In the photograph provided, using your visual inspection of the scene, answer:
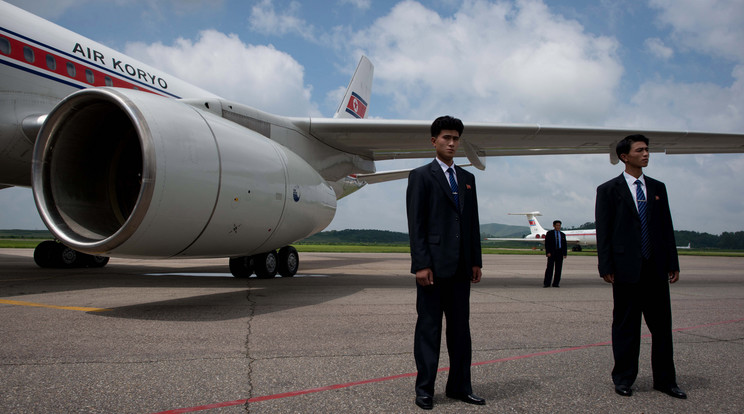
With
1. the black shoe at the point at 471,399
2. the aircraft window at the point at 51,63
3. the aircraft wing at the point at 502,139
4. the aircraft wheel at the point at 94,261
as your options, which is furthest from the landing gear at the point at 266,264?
the black shoe at the point at 471,399

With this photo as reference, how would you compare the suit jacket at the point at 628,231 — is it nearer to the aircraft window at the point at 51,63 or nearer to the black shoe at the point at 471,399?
the black shoe at the point at 471,399

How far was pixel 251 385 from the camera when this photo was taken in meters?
2.78

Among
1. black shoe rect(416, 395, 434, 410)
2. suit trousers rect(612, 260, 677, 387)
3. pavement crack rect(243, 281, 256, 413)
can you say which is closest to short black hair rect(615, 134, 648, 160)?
suit trousers rect(612, 260, 677, 387)

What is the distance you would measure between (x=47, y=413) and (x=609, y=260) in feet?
10.9

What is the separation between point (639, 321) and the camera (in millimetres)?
2975

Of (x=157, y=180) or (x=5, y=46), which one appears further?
(x=5, y=46)

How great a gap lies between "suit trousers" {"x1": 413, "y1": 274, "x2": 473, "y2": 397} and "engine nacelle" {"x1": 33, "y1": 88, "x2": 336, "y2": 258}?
3158mm

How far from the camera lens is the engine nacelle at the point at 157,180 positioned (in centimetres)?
468

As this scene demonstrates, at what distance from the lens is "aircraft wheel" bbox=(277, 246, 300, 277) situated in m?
9.76

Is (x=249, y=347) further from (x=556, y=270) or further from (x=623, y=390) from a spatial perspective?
(x=556, y=270)

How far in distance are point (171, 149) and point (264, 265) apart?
468 centimetres

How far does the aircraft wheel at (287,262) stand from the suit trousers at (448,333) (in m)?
7.29

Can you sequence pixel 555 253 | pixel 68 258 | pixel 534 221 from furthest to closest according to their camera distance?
pixel 534 221 < pixel 68 258 < pixel 555 253

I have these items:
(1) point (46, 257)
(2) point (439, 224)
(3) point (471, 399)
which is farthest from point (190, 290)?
(1) point (46, 257)
